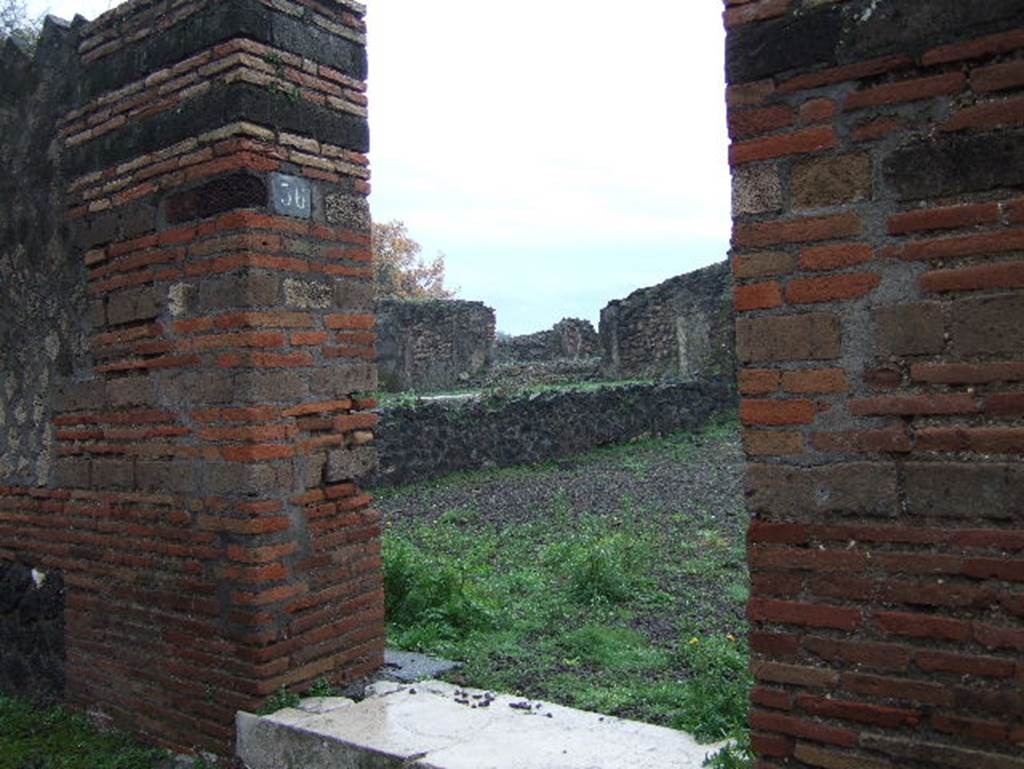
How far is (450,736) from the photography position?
11.3 ft

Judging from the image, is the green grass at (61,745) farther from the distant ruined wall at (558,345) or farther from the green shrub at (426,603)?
the distant ruined wall at (558,345)

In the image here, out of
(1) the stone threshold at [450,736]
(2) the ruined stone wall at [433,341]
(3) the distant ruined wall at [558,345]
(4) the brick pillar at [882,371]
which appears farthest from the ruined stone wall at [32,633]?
(3) the distant ruined wall at [558,345]

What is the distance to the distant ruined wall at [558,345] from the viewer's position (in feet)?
86.7

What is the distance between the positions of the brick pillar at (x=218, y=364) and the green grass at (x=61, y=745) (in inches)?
4.3

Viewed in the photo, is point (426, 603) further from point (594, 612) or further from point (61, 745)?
point (61, 745)

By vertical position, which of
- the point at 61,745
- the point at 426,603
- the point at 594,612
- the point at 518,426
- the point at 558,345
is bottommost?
the point at 61,745


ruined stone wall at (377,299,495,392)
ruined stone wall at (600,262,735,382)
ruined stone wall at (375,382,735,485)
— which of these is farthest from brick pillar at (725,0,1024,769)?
ruined stone wall at (377,299,495,392)

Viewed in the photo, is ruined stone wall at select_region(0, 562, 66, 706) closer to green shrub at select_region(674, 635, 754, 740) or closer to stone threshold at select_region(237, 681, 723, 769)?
stone threshold at select_region(237, 681, 723, 769)

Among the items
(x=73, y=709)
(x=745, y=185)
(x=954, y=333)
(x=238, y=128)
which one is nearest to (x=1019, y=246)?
(x=954, y=333)

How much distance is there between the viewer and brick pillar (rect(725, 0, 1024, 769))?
2238mm

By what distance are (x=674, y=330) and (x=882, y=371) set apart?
1816cm

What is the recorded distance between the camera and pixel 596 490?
1077 cm

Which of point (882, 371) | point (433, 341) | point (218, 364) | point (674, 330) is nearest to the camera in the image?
point (882, 371)

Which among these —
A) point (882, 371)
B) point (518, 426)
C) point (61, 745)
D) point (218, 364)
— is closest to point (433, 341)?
point (518, 426)
